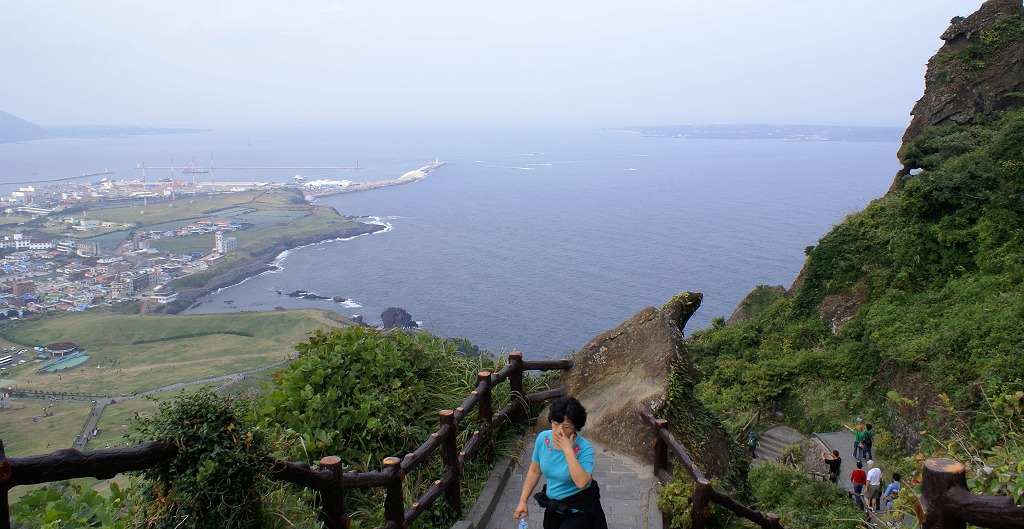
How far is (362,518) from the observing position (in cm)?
548

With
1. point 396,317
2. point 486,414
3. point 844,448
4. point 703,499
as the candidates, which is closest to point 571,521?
point 703,499

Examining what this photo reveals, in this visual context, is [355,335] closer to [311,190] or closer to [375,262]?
[375,262]

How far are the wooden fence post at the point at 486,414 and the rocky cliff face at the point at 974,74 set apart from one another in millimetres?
24323

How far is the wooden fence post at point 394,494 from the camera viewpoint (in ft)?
15.4

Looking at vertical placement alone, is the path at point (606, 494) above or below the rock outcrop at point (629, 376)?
below

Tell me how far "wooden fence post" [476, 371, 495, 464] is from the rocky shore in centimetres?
5675

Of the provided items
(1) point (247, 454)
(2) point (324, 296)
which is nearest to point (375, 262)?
(2) point (324, 296)

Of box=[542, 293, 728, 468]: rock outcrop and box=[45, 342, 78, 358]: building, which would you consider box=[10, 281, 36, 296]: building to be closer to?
box=[45, 342, 78, 358]: building

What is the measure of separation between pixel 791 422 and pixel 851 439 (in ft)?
9.98

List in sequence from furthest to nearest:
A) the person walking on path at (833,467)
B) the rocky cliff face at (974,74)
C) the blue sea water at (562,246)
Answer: the blue sea water at (562,246) → the rocky cliff face at (974,74) → the person walking on path at (833,467)

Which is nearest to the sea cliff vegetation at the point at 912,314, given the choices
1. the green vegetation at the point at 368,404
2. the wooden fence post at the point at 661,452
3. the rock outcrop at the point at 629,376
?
the rock outcrop at the point at 629,376

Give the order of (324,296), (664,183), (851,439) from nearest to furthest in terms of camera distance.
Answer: (851,439) → (324,296) → (664,183)

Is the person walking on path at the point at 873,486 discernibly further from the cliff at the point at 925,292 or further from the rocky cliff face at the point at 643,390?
the rocky cliff face at the point at 643,390

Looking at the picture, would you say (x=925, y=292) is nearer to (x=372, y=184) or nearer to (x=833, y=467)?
(x=833, y=467)
